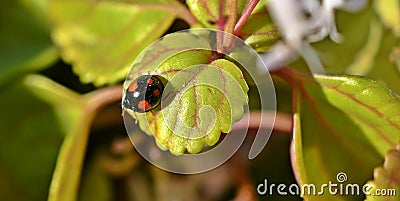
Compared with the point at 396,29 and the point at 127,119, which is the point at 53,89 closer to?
the point at 127,119

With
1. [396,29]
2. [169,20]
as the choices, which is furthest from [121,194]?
[396,29]

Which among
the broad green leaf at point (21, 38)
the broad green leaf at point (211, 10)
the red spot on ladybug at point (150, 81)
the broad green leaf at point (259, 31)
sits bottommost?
the red spot on ladybug at point (150, 81)

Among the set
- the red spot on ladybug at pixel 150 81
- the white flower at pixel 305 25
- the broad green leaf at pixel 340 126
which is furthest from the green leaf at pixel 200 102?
the white flower at pixel 305 25

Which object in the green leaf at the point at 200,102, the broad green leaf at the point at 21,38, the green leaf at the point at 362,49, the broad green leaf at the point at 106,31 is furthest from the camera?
the broad green leaf at the point at 21,38

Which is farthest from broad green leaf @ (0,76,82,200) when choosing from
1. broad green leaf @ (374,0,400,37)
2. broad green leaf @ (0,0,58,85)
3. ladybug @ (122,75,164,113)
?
broad green leaf @ (374,0,400,37)

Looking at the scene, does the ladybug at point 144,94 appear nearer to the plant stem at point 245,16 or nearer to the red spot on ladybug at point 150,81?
the red spot on ladybug at point 150,81

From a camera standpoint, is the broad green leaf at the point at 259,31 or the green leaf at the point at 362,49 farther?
the green leaf at the point at 362,49

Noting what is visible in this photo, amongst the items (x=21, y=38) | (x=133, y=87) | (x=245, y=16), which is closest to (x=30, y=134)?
(x=21, y=38)
